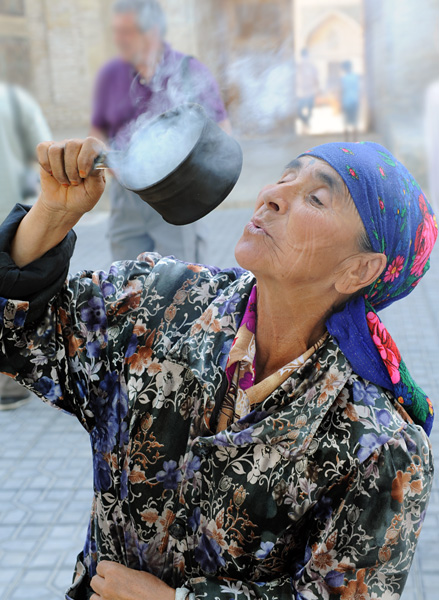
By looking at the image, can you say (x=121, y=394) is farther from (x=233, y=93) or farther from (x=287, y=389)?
(x=233, y=93)

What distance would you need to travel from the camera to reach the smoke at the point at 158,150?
1259mm

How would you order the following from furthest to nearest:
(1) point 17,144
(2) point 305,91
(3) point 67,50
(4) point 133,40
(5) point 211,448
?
(2) point 305,91
(3) point 67,50
(1) point 17,144
(4) point 133,40
(5) point 211,448

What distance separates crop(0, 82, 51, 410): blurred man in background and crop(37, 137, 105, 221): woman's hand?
2411 mm

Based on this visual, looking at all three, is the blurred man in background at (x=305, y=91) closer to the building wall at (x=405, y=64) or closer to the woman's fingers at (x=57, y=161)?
the building wall at (x=405, y=64)

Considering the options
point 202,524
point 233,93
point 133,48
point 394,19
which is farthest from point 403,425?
point 394,19

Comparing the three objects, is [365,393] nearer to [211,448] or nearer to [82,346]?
[211,448]

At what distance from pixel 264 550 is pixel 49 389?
528 millimetres

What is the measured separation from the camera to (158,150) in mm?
1306

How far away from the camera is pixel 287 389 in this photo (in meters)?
1.29

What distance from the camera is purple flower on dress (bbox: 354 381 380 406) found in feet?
4.21

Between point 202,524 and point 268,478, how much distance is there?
18 cm

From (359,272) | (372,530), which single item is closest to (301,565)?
(372,530)

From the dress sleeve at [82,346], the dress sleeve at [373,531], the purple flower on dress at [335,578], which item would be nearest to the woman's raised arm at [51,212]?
the dress sleeve at [82,346]

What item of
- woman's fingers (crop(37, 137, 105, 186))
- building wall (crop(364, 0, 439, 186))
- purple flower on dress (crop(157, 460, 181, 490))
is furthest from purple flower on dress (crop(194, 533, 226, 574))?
building wall (crop(364, 0, 439, 186))
